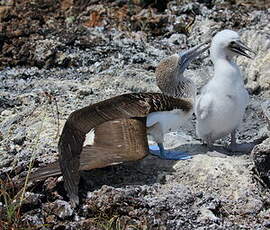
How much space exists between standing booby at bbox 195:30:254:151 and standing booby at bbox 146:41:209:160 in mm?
178

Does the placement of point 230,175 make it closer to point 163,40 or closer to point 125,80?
point 125,80

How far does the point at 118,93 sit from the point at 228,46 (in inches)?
64.0

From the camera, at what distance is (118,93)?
7.58 meters

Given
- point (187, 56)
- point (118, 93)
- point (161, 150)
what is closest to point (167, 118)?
point (161, 150)

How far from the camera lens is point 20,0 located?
31.7ft

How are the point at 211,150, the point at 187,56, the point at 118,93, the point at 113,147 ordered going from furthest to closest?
the point at 118,93 → the point at 187,56 → the point at 211,150 → the point at 113,147

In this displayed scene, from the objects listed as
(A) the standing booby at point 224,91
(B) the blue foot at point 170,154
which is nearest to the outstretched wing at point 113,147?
(B) the blue foot at point 170,154

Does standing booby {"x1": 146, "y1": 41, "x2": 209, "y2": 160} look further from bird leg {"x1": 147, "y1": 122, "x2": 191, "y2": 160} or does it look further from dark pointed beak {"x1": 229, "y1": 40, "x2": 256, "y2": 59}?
dark pointed beak {"x1": 229, "y1": 40, "x2": 256, "y2": 59}

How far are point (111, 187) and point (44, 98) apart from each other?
79.4 inches

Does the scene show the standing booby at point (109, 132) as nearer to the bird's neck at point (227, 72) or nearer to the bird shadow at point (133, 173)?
the bird shadow at point (133, 173)

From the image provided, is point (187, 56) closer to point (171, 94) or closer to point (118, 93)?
point (171, 94)

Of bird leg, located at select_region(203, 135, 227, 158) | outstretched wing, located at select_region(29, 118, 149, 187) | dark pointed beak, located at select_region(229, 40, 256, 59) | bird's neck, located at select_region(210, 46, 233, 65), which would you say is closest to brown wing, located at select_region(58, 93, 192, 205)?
outstretched wing, located at select_region(29, 118, 149, 187)

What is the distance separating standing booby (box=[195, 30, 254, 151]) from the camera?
6.25 metres

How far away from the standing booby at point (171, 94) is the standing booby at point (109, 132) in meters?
0.01
